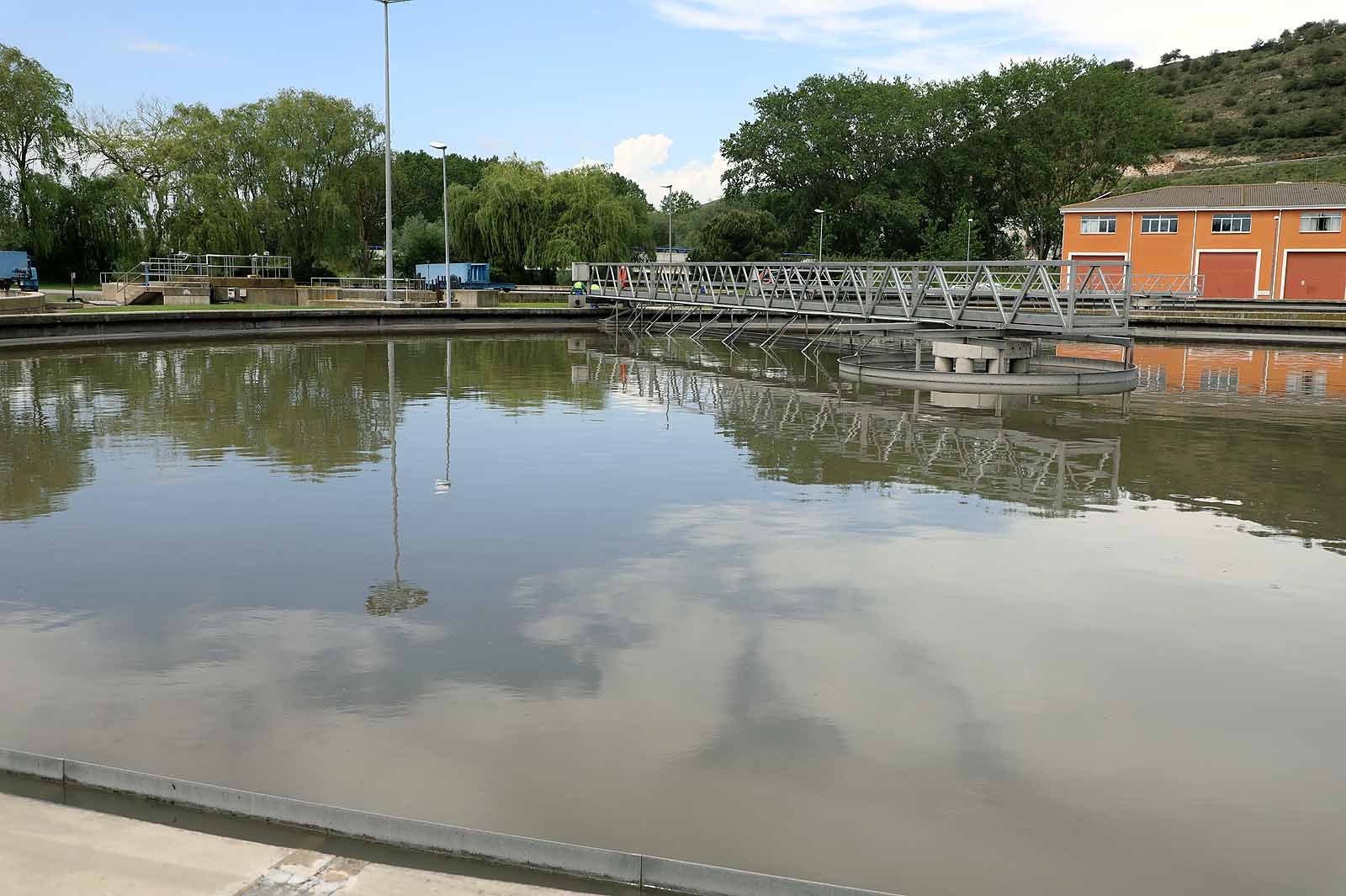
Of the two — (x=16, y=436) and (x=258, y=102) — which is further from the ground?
(x=258, y=102)

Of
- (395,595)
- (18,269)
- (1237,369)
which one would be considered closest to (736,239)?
(18,269)

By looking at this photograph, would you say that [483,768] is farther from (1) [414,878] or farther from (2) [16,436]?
(2) [16,436]

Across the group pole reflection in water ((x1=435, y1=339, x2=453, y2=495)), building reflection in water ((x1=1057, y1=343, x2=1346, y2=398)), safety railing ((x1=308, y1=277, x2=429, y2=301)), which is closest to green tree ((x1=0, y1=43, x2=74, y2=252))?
safety railing ((x1=308, y1=277, x2=429, y2=301))

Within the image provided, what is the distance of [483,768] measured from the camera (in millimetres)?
4379

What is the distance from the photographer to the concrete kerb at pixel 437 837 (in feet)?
11.5

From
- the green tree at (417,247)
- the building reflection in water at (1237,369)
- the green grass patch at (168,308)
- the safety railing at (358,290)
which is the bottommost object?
the building reflection in water at (1237,369)

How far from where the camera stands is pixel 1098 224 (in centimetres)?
5294

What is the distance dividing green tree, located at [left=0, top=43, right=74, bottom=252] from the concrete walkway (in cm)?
4800

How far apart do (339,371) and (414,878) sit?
1875cm

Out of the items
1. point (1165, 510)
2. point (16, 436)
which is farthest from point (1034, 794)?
point (16, 436)

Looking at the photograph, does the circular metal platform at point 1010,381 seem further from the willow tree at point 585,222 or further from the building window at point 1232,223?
the building window at point 1232,223

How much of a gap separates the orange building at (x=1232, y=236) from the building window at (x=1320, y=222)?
4 centimetres

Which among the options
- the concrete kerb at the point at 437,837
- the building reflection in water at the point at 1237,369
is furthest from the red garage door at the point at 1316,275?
the concrete kerb at the point at 437,837

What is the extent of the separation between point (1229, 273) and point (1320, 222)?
13.7 feet
